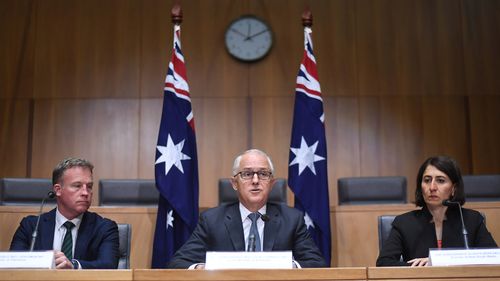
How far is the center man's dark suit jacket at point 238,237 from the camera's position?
320 cm

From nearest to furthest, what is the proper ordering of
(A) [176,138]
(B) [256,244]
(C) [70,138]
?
(B) [256,244] < (A) [176,138] < (C) [70,138]

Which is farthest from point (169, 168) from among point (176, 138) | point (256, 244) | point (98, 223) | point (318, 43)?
point (318, 43)

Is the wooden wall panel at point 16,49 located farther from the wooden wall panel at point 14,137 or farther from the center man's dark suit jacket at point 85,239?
the center man's dark suit jacket at point 85,239

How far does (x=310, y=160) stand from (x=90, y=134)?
106 inches

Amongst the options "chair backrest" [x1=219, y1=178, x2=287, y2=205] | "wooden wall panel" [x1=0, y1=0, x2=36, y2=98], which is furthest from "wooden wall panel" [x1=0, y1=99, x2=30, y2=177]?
"chair backrest" [x1=219, y1=178, x2=287, y2=205]

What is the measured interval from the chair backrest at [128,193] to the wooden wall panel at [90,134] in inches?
67.2

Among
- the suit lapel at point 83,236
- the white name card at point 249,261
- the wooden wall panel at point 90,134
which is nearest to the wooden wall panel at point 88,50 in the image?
the wooden wall panel at point 90,134

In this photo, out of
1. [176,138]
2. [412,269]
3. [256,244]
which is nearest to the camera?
[412,269]

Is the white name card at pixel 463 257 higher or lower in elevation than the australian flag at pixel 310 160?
lower

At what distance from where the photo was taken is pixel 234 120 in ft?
21.2

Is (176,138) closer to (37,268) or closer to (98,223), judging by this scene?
(98,223)

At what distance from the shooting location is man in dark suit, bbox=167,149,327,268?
3217 millimetres

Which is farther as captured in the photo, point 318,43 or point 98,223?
point 318,43

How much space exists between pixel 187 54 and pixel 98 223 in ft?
11.1
